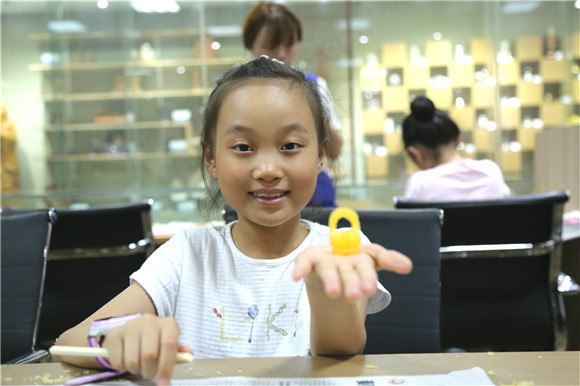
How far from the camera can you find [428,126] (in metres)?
2.22

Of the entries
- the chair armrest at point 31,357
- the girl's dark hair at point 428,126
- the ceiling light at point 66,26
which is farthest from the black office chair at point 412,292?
the ceiling light at point 66,26

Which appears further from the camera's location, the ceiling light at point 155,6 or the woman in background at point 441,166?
the ceiling light at point 155,6

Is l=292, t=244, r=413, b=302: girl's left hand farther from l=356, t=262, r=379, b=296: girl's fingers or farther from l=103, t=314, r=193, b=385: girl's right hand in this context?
l=103, t=314, r=193, b=385: girl's right hand

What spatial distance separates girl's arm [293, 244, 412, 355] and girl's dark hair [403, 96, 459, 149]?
161 centimetres

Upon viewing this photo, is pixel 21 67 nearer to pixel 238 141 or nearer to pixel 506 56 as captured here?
pixel 506 56

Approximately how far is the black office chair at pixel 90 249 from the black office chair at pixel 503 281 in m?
0.90

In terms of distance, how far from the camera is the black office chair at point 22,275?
1.16 m

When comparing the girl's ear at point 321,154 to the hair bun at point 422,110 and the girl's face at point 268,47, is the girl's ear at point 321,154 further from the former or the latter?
the hair bun at point 422,110

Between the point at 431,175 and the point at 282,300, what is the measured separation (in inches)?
51.5

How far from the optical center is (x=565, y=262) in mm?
2371

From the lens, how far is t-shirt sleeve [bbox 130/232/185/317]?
33.9 inches

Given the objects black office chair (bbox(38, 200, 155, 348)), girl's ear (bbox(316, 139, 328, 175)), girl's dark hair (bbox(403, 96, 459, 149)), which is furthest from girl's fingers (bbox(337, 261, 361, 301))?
girl's dark hair (bbox(403, 96, 459, 149))

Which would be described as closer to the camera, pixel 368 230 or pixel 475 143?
pixel 368 230

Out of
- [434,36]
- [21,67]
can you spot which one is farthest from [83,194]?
[434,36]
